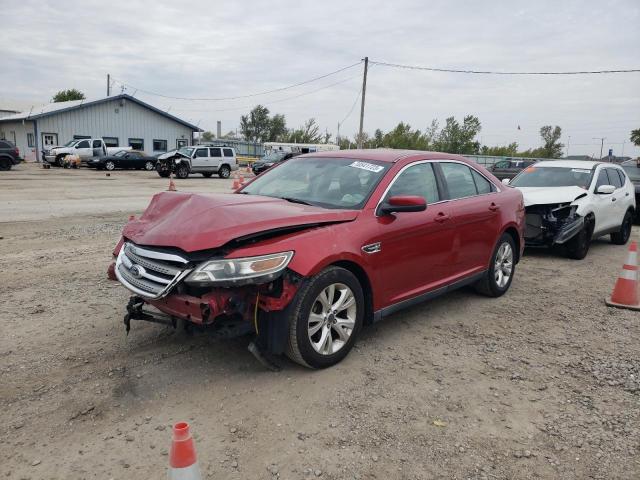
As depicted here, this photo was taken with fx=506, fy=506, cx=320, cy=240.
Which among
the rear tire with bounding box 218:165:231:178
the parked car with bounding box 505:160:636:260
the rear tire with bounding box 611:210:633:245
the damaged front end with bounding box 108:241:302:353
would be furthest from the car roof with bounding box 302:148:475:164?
the rear tire with bounding box 218:165:231:178

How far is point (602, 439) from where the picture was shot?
3100mm

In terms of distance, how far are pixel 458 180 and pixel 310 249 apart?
249cm

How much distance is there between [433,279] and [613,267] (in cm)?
470

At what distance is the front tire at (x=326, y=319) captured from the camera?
3.55 meters

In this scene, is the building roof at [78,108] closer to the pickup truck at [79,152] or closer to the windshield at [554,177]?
the pickup truck at [79,152]

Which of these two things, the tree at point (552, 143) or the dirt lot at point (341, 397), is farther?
the tree at point (552, 143)

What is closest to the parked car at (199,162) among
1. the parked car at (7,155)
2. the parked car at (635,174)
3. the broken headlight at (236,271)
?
the parked car at (7,155)

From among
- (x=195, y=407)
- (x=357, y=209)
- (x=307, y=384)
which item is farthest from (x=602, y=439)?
(x=195, y=407)

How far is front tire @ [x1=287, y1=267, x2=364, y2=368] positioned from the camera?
11.6 ft

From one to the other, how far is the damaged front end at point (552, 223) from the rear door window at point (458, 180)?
10.4 ft

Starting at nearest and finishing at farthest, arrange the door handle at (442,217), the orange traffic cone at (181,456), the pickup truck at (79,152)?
the orange traffic cone at (181,456) < the door handle at (442,217) < the pickup truck at (79,152)

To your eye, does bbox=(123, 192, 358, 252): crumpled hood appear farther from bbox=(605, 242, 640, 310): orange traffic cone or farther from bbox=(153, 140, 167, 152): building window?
bbox=(153, 140, 167, 152): building window

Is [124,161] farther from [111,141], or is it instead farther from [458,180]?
[458,180]

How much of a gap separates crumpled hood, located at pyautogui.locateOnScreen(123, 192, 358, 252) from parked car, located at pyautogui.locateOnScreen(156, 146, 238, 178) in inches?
962
